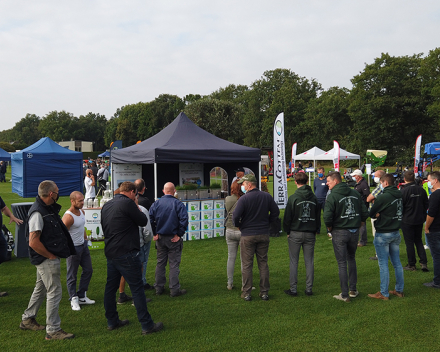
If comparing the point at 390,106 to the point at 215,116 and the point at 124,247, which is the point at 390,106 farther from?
the point at 124,247

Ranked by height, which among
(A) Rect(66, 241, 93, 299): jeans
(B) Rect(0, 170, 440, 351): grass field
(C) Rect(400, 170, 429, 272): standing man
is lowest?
(B) Rect(0, 170, 440, 351): grass field

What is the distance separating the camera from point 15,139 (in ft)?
319

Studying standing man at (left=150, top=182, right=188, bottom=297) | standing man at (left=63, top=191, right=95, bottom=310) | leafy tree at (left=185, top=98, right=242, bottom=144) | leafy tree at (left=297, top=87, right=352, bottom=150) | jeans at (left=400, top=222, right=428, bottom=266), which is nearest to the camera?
standing man at (left=63, top=191, right=95, bottom=310)

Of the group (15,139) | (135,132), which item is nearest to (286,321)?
(135,132)

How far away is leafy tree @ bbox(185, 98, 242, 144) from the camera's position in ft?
→ 148

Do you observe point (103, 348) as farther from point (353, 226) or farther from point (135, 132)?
point (135, 132)

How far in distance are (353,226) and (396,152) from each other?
122 feet

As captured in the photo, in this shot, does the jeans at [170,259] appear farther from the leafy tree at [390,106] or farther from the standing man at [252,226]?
the leafy tree at [390,106]

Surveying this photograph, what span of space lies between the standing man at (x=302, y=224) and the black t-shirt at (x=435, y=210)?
1.67m

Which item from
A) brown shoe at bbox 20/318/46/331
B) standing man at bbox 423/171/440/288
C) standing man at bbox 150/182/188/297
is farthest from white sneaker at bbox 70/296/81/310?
standing man at bbox 423/171/440/288

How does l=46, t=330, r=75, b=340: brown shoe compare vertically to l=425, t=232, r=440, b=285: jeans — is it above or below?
below

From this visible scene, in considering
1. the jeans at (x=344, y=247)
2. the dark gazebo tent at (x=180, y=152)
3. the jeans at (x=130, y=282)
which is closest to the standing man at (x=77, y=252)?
the jeans at (x=130, y=282)

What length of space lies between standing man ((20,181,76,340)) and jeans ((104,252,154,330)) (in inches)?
18.4

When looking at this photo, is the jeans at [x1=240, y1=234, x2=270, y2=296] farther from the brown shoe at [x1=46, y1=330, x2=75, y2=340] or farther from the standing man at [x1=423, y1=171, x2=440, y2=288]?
the standing man at [x1=423, y1=171, x2=440, y2=288]
